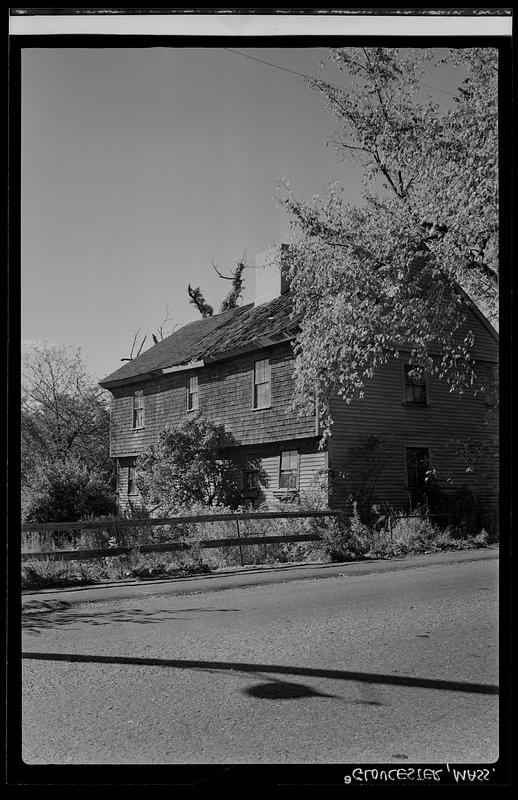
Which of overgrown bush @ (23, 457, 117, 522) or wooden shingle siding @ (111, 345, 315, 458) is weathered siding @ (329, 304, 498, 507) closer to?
wooden shingle siding @ (111, 345, 315, 458)

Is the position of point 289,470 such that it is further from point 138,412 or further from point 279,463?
point 138,412

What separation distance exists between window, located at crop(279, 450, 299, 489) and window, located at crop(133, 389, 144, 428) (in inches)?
27.6

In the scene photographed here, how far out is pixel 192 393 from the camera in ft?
9.20

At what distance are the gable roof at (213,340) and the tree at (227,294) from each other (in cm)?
4

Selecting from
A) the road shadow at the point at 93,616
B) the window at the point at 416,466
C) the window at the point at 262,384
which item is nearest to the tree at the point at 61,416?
the road shadow at the point at 93,616

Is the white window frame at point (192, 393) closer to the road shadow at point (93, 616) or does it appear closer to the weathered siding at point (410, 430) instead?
the weathered siding at point (410, 430)

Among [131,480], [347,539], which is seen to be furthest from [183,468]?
[347,539]

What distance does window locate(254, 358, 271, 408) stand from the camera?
10.3 feet

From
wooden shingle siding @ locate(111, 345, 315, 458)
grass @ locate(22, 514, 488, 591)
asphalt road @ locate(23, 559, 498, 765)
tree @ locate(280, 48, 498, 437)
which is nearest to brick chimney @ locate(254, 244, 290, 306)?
tree @ locate(280, 48, 498, 437)

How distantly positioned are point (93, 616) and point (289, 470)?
1076 mm
